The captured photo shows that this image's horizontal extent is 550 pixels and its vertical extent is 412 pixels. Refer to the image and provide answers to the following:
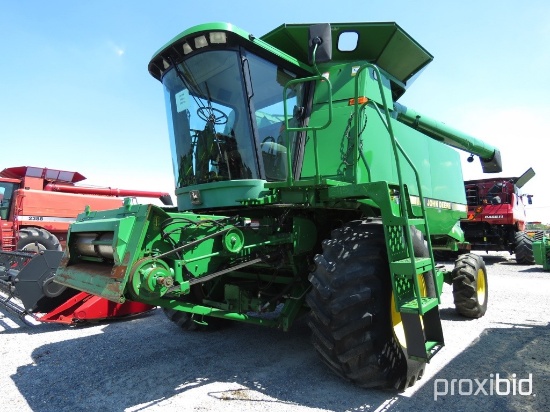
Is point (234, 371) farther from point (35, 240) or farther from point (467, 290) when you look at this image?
point (35, 240)

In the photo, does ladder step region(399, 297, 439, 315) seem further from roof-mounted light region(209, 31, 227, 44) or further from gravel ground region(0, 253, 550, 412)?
roof-mounted light region(209, 31, 227, 44)

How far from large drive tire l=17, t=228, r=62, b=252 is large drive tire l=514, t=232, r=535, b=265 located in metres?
13.5

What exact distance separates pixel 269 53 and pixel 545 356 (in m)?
3.80

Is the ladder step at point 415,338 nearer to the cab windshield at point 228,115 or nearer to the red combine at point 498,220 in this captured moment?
the cab windshield at point 228,115

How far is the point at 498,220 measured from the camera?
12.3 metres

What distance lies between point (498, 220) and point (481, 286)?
27.4ft

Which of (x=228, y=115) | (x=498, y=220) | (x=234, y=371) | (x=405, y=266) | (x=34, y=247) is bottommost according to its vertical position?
(x=234, y=371)

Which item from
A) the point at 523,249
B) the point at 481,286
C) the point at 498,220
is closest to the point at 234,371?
the point at 481,286

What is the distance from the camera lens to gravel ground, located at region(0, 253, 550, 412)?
263 centimetres

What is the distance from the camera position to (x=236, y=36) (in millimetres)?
3223

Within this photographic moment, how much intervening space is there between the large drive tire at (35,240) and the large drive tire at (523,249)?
13.5 meters

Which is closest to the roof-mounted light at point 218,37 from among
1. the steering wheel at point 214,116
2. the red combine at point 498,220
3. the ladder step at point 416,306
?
the steering wheel at point 214,116

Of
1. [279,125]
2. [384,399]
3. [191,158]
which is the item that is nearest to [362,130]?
[279,125]

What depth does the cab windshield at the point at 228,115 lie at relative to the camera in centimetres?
332
